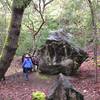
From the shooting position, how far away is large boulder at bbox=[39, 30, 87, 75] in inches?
706

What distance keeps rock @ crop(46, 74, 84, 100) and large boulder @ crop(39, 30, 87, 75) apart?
332 inches

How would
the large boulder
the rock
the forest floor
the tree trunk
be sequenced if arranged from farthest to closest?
1. the large boulder
2. the forest floor
3. the rock
4. the tree trunk

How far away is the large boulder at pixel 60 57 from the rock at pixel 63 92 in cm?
844

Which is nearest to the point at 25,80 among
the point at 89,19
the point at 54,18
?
the point at 89,19

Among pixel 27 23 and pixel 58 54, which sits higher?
pixel 27 23

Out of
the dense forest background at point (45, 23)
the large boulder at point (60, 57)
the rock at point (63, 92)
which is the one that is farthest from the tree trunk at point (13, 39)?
the dense forest background at point (45, 23)

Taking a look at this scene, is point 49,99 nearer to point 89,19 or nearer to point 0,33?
point 89,19

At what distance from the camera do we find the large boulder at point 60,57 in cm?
1794

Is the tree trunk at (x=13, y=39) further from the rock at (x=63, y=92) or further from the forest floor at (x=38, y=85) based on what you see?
the forest floor at (x=38, y=85)

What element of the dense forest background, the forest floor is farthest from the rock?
the dense forest background

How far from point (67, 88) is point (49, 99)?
69 cm

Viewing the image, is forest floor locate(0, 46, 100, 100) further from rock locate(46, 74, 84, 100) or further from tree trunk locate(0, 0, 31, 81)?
tree trunk locate(0, 0, 31, 81)

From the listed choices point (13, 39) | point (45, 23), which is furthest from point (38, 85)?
point (45, 23)

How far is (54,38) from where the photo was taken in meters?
18.6
